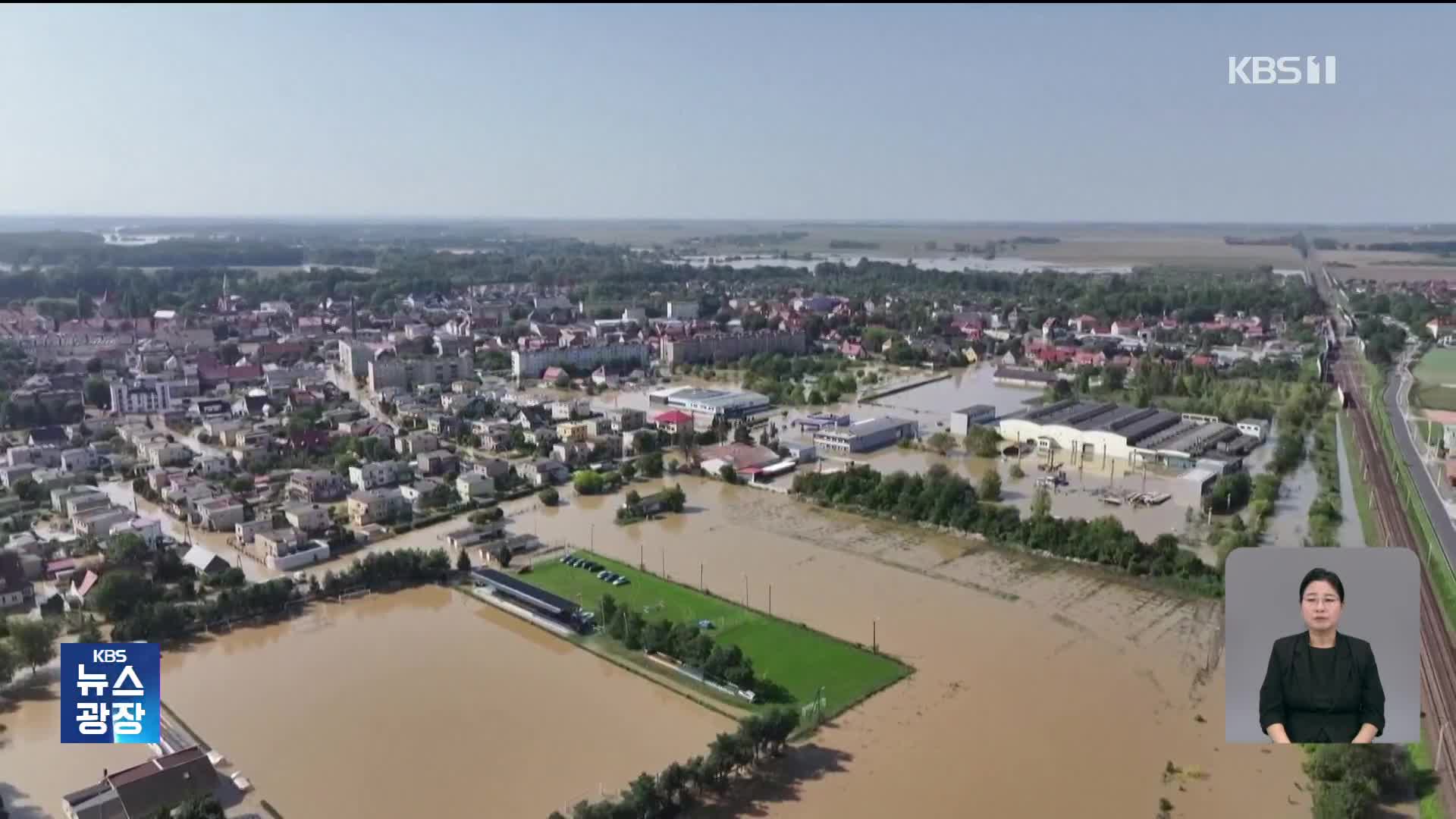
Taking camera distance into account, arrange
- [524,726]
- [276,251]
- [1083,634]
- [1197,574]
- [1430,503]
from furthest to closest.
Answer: [276,251] < [1430,503] < [1197,574] < [1083,634] < [524,726]

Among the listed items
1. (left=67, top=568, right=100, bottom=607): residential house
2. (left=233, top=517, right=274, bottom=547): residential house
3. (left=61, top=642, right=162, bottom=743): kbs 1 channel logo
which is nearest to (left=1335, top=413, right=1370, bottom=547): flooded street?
(left=61, top=642, right=162, bottom=743): kbs 1 channel logo

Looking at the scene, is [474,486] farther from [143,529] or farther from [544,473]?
[143,529]

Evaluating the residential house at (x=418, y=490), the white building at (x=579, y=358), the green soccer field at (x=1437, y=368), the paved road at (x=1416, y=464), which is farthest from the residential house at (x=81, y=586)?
the green soccer field at (x=1437, y=368)

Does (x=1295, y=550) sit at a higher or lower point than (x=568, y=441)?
higher

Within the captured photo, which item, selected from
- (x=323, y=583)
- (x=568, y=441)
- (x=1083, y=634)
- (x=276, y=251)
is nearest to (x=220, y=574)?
(x=323, y=583)

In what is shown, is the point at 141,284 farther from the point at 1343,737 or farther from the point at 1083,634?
the point at 1343,737

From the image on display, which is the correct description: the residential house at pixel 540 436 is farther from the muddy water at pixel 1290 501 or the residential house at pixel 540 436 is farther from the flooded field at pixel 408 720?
the muddy water at pixel 1290 501
